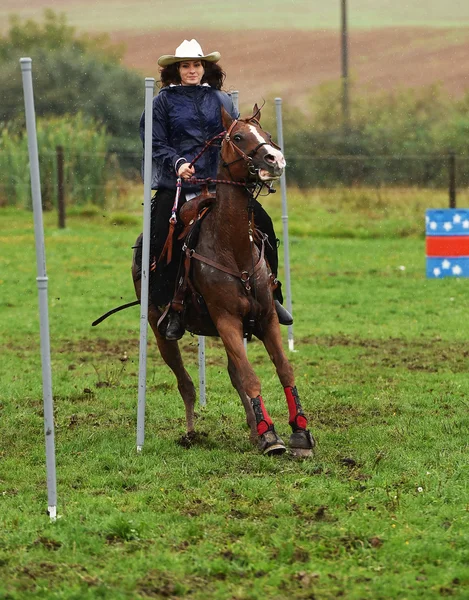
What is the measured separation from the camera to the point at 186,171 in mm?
8438

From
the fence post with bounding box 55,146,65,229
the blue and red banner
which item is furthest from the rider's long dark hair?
the fence post with bounding box 55,146,65,229

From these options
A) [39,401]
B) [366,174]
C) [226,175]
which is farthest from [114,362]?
[366,174]

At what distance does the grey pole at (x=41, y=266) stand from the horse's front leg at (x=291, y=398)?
6.94ft

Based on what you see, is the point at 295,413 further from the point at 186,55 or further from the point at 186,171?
the point at 186,55

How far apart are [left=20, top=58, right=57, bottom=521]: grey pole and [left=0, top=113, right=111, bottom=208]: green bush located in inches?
982

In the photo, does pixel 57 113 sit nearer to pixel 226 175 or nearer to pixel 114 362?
pixel 114 362

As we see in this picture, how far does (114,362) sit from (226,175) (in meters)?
5.35

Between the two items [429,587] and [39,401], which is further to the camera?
[39,401]

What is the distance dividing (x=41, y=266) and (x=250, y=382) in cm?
223

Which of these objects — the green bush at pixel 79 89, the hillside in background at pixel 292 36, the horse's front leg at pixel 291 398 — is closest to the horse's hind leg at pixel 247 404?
the horse's front leg at pixel 291 398

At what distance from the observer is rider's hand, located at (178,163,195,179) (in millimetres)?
8438

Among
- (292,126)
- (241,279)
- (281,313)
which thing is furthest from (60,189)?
(241,279)

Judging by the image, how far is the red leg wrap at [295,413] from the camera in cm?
817

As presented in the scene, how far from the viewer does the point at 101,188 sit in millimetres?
32250
